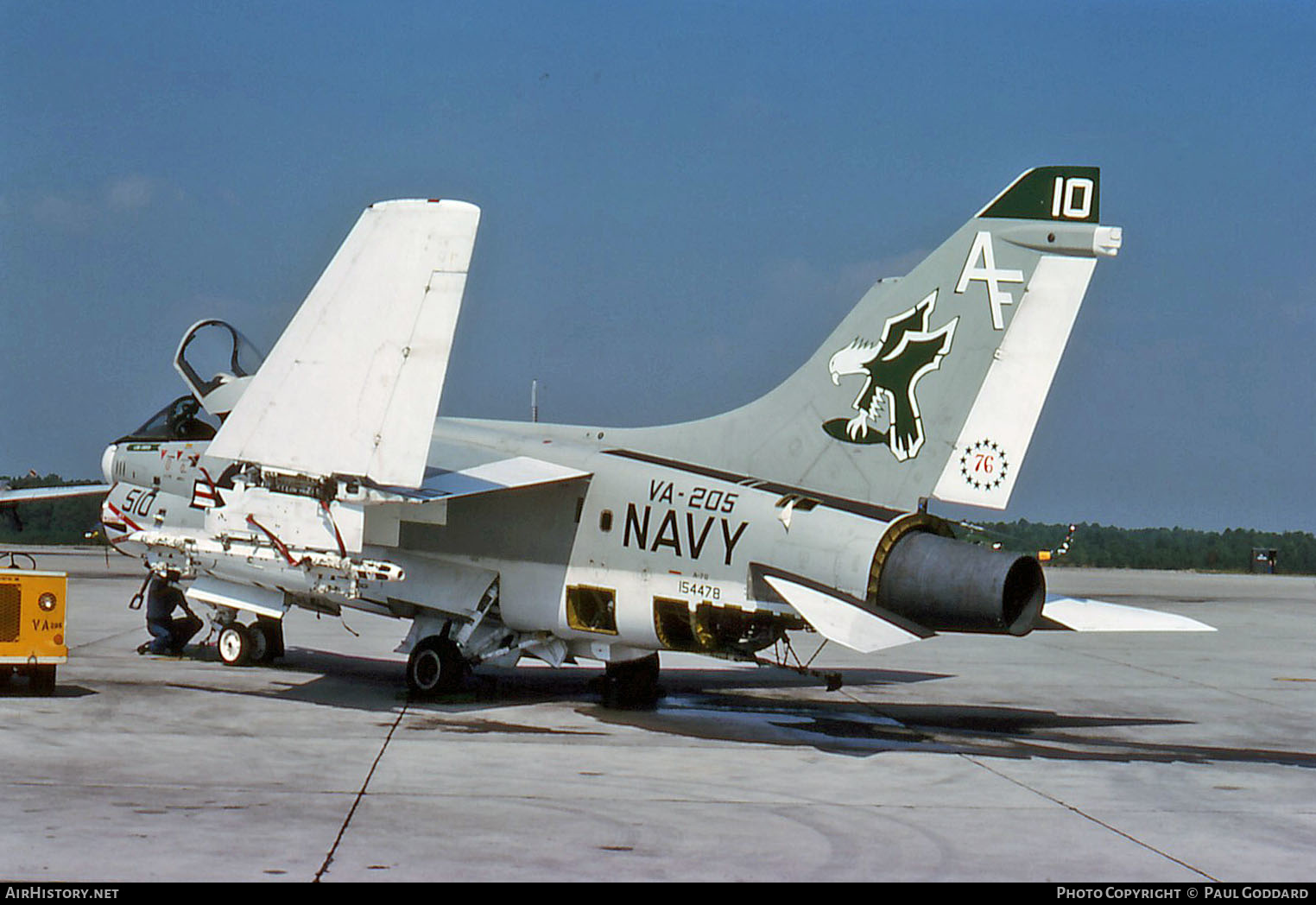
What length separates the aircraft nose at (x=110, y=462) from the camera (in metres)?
17.3

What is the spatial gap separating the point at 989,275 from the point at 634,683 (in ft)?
18.6

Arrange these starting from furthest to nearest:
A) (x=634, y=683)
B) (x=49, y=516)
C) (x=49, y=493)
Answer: (x=49, y=516) → (x=49, y=493) → (x=634, y=683)

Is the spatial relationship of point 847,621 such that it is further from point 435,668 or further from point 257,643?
point 257,643

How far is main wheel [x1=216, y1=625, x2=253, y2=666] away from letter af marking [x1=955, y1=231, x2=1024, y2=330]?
32.5ft

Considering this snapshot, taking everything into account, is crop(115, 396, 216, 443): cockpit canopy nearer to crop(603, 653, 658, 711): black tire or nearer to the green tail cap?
crop(603, 653, 658, 711): black tire

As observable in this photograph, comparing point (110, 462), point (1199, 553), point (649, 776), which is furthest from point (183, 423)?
point (1199, 553)

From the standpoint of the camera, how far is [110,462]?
1733cm

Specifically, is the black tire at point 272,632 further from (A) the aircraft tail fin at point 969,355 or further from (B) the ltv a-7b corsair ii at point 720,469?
(A) the aircraft tail fin at point 969,355

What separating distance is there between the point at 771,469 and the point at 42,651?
726 centimetres

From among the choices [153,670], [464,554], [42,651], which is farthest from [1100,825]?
[153,670]

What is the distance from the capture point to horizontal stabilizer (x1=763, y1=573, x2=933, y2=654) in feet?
36.1

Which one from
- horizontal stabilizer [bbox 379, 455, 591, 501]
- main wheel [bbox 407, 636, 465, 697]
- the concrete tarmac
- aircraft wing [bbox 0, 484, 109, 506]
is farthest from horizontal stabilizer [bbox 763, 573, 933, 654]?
aircraft wing [bbox 0, 484, 109, 506]

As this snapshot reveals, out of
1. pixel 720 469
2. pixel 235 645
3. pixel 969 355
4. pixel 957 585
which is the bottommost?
pixel 235 645

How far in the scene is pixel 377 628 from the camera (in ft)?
82.4
